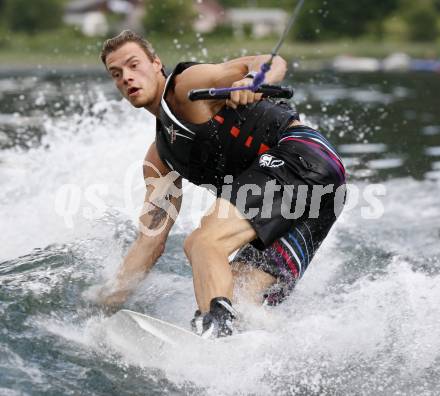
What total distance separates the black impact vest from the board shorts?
125 millimetres

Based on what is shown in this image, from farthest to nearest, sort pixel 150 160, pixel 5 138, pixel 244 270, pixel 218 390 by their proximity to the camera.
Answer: pixel 5 138
pixel 150 160
pixel 244 270
pixel 218 390

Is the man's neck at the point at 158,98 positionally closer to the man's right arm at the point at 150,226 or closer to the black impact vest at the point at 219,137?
the black impact vest at the point at 219,137

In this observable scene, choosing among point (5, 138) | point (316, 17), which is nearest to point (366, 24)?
point (316, 17)

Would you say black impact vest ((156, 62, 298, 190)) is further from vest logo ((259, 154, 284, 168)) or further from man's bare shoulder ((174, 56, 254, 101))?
vest logo ((259, 154, 284, 168))

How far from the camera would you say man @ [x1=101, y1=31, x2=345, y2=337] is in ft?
15.3

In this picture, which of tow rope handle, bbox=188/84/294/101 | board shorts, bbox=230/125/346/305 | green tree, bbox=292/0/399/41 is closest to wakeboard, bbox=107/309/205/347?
board shorts, bbox=230/125/346/305

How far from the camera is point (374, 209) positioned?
349 inches

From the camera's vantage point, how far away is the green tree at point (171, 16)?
5194 centimetres

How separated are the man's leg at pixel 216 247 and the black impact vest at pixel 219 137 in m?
0.45

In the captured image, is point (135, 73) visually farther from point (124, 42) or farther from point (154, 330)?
point (154, 330)

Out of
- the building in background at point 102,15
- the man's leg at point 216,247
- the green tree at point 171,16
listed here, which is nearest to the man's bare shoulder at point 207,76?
the man's leg at point 216,247

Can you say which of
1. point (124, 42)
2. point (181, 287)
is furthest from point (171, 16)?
point (124, 42)

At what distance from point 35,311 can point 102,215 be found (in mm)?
2174

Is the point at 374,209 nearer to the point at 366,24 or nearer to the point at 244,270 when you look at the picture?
the point at 244,270
